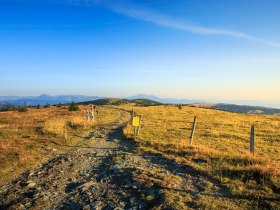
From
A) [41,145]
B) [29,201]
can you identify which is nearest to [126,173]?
[29,201]

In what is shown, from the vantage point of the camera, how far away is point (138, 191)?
35.7 feet

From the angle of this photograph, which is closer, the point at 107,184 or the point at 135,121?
the point at 107,184

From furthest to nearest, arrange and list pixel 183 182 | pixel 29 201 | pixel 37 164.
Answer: pixel 37 164 → pixel 183 182 → pixel 29 201

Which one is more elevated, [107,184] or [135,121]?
[135,121]

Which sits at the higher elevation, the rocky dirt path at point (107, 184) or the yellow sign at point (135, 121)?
the yellow sign at point (135, 121)

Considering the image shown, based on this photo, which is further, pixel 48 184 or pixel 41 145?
pixel 41 145

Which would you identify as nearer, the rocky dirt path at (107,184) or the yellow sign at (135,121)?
the rocky dirt path at (107,184)

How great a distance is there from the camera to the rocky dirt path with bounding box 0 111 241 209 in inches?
400

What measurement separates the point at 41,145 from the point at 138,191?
42.6 ft

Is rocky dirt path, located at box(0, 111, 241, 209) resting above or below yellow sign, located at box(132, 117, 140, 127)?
below

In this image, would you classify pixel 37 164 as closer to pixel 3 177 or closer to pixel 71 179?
pixel 3 177

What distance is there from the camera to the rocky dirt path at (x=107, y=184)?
400 inches

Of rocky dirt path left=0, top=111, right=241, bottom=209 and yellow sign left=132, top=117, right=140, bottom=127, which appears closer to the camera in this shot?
rocky dirt path left=0, top=111, right=241, bottom=209

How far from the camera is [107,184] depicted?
39.6 ft
